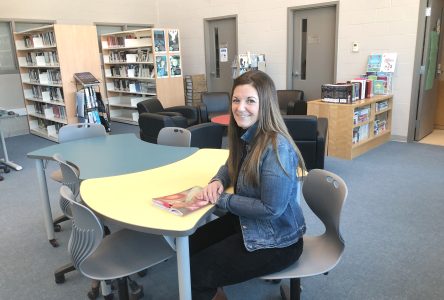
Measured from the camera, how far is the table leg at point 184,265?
1.51m

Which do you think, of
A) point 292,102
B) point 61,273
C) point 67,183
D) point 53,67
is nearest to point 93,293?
point 61,273

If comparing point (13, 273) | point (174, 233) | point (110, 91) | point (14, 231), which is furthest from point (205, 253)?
point (110, 91)

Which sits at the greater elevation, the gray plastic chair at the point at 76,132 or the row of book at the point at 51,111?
the gray plastic chair at the point at 76,132

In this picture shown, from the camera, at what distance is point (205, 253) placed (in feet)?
5.28

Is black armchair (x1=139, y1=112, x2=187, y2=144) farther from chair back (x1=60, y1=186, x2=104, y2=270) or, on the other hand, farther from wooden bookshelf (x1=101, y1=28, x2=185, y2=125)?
chair back (x1=60, y1=186, x2=104, y2=270)

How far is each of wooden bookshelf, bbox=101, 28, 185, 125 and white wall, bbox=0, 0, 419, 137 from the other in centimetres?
109

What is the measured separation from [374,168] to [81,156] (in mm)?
3446

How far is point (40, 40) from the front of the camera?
6371mm

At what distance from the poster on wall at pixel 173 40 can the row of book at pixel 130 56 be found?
0.44 meters

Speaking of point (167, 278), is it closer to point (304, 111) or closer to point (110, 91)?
point (304, 111)

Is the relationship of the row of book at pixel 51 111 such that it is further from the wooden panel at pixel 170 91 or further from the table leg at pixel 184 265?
the table leg at pixel 184 265

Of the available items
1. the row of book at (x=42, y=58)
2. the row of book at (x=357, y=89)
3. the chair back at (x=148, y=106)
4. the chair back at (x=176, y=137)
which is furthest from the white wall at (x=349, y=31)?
the chair back at (x=176, y=137)

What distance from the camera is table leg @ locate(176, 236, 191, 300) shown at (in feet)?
4.97

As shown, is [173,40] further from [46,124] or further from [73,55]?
[46,124]
